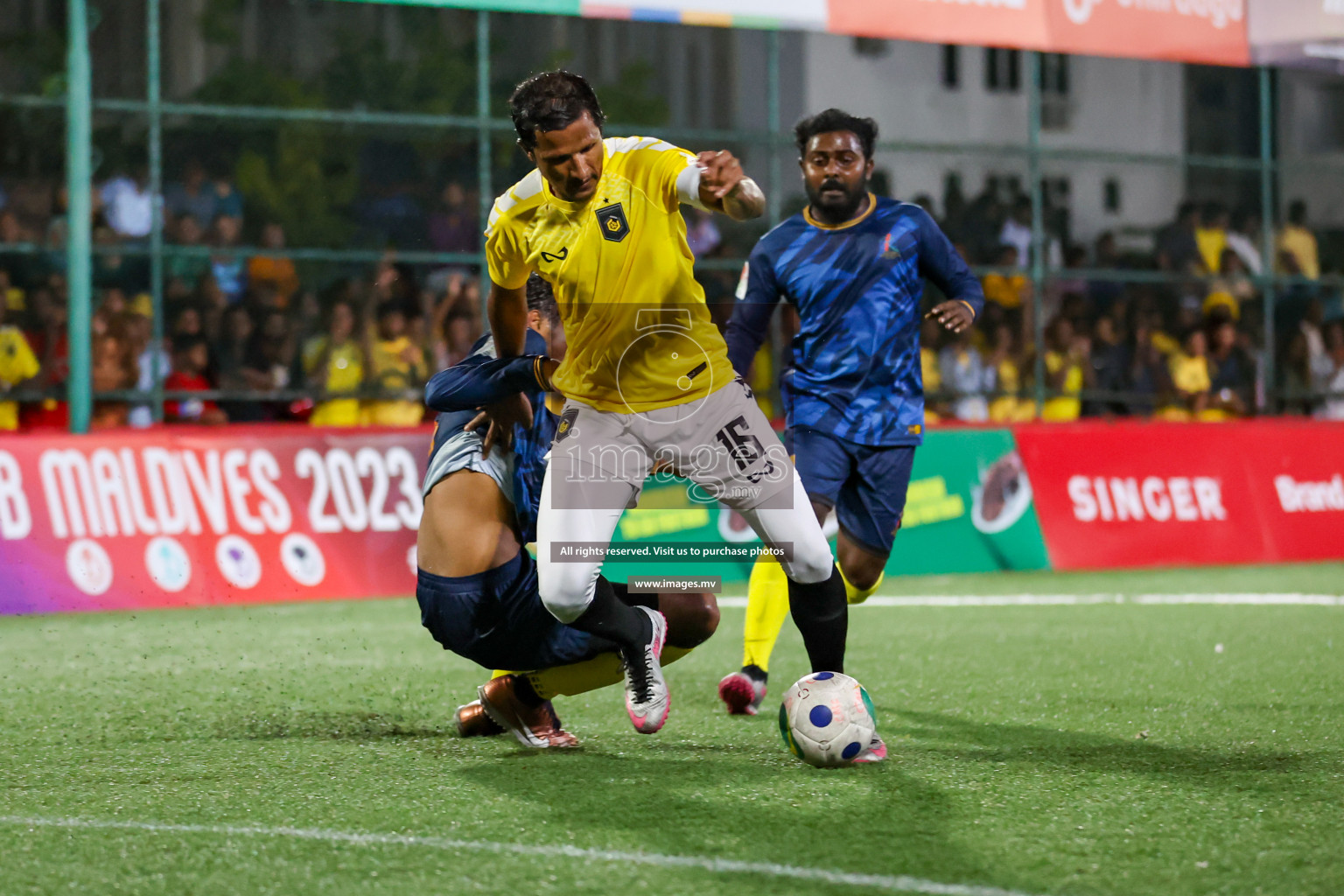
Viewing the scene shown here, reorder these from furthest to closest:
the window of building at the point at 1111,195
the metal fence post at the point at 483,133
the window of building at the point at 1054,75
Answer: the window of building at the point at 1054,75 < the window of building at the point at 1111,195 < the metal fence post at the point at 483,133

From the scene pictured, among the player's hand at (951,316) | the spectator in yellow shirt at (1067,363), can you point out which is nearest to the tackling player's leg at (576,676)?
the player's hand at (951,316)

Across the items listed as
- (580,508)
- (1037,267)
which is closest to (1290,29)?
(1037,267)

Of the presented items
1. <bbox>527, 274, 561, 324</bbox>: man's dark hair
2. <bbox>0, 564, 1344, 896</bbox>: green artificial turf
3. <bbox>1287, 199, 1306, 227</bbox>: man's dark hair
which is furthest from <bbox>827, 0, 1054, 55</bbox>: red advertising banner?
<bbox>527, 274, 561, 324</bbox>: man's dark hair

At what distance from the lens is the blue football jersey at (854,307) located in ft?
20.0

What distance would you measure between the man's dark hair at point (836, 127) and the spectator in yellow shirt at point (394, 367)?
6481 mm

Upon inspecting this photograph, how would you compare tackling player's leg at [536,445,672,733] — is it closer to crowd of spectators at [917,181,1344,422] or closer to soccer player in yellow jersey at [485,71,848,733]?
soccer player in yellow jersey at [485,71,848,733]

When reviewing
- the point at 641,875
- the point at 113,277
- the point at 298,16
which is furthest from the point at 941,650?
the point at 298,16

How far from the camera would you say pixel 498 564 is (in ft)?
15.8

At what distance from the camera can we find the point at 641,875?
11.3 ft

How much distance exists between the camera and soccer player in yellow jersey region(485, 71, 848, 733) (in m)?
4.50

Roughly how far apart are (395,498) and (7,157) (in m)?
6.88

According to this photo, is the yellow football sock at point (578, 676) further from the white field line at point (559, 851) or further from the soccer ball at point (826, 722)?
the white field line at point (559, 851)

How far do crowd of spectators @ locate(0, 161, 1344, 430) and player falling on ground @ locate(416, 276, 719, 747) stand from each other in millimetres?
6807

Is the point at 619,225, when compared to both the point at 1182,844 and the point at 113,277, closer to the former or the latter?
the point at 1182,844
